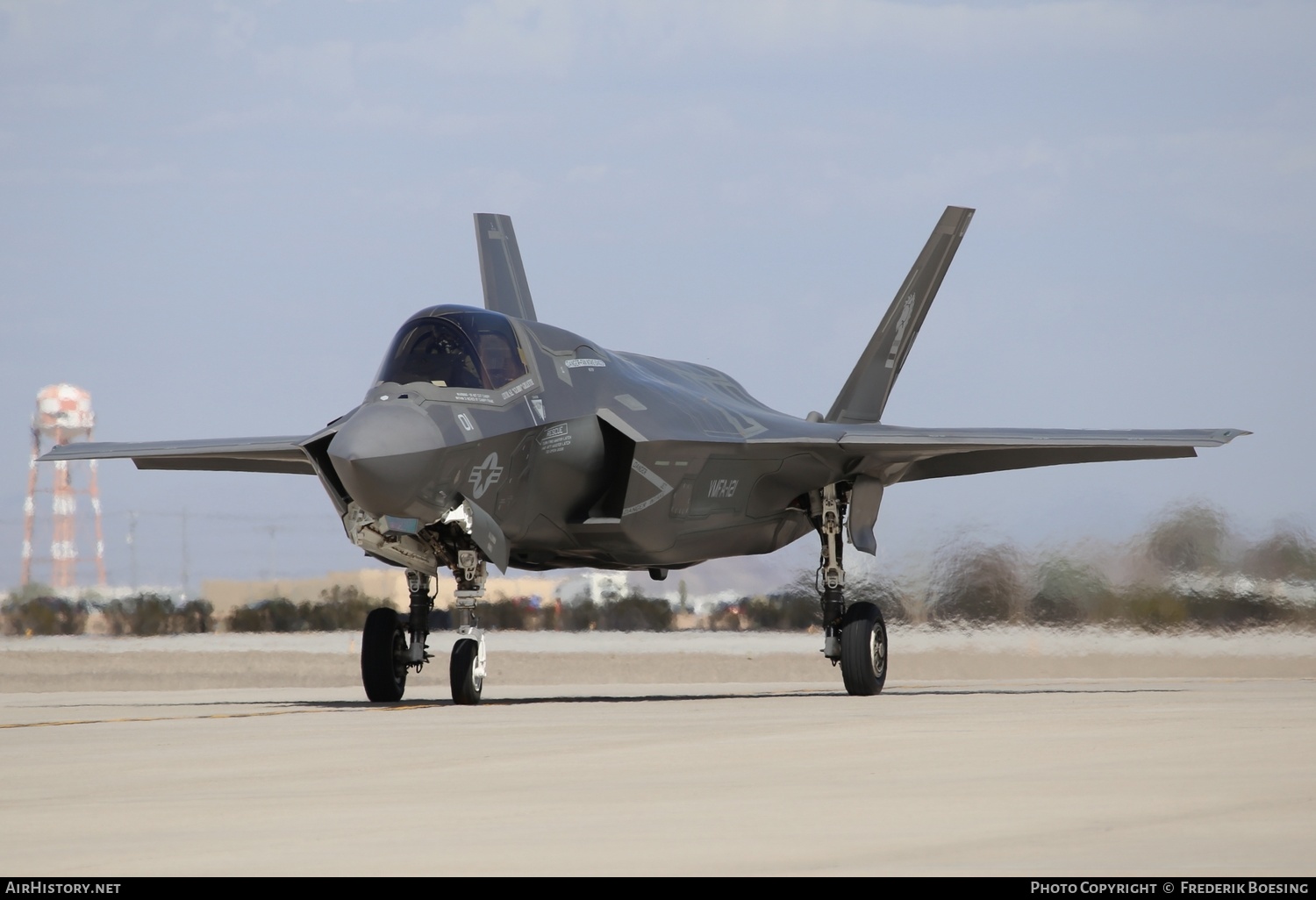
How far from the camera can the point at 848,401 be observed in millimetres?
21703

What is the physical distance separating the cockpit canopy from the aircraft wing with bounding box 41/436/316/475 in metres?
2.41

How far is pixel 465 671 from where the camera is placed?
15.1 meters

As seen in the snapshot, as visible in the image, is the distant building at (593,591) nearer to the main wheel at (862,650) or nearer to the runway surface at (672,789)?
the main wheel at (862,650)

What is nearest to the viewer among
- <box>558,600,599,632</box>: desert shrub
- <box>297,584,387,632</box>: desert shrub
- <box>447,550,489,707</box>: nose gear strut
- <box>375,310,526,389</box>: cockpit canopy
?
<box>375,310,526,389</box>: cockpit canopy

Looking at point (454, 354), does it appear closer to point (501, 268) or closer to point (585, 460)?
point (585, 460)

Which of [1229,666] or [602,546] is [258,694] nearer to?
[602,546]

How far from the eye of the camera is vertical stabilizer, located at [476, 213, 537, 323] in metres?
23.6

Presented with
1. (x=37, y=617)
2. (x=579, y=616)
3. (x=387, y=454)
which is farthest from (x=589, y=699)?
(x=37, y=617)

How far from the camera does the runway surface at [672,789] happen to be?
231 inches

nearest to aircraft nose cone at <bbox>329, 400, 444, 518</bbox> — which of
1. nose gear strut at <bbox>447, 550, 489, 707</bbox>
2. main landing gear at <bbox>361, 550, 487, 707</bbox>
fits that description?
nose gear strut at <bbox>447, 550, 489, 707</bbox>

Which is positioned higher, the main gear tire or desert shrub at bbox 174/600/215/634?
desert shrub at bbox 174/600/215/634

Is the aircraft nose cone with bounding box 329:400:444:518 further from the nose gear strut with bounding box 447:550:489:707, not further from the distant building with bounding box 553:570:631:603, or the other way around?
the distant building with bounding box 553:570:631:603
